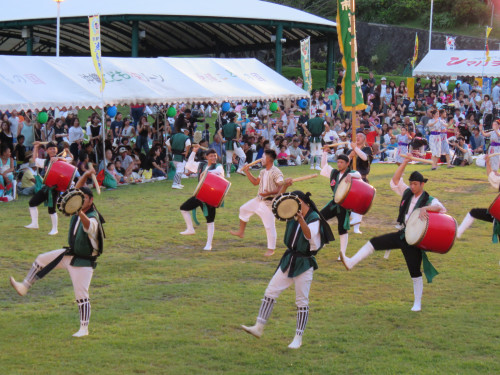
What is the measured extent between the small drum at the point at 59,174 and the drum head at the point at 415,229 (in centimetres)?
604

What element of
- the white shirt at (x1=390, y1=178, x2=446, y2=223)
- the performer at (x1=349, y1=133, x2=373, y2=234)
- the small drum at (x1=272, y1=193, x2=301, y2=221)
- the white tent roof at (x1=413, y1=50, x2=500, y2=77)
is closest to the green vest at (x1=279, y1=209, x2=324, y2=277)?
the small drum at (x1=272, y1=193, x2=301, y2=221)

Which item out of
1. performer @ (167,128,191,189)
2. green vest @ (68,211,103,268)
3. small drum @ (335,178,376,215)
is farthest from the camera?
performer @ (167,128,191,189)

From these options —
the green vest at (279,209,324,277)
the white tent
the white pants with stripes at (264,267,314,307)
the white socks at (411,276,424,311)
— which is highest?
the white tent

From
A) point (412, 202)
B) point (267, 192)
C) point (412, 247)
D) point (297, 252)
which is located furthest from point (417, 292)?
point (267, 192)

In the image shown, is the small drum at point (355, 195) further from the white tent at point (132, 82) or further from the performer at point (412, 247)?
the white tent at point (132, 82)

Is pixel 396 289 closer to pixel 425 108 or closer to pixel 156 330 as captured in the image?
pixel 156 330

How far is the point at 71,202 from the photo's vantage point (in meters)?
7.70

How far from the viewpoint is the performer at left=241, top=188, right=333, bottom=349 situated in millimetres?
7707

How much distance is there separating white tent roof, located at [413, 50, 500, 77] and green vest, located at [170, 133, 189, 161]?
1482 centimetres

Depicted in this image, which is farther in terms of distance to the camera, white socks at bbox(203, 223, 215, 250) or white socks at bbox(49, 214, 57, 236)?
white socks at bbox(49, 214, 57, 236)

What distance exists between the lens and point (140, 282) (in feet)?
33.7

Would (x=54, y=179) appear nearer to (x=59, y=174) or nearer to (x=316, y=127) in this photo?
(x=59, y=174)

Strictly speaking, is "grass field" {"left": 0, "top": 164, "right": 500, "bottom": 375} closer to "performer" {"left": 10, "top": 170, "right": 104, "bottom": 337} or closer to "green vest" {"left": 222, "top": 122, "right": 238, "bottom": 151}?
"performer" {"left": 10, "top": 170, "right": 104, "bottom": 337}

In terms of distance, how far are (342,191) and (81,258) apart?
159 inches
